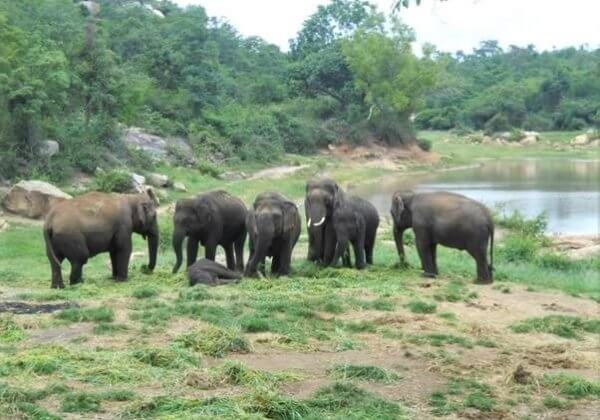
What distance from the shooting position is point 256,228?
50.0 ft

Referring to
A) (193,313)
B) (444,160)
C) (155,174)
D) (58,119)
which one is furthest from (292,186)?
(193,313)

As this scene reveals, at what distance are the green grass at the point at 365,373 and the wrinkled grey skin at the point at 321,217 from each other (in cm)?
721

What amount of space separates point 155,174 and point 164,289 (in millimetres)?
21851

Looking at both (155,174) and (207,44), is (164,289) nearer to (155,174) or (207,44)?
(155,174)

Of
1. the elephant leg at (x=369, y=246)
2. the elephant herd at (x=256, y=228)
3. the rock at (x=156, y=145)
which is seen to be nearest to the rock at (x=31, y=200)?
the elephant herd at (x=256, y=228)

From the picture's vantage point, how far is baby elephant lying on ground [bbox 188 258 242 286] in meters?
14.0

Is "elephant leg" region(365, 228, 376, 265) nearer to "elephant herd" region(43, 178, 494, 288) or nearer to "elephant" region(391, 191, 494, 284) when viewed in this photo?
"elephant herd" region(43, 178, 494, 288)

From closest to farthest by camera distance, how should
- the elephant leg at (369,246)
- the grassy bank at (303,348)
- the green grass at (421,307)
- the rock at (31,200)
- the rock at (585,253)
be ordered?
the grassy bank at (303,348), the green grass at (421,307), the elephant leg at (369,246), the rock at (585,253), the rock at (31,200)

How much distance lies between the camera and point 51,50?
3275cm

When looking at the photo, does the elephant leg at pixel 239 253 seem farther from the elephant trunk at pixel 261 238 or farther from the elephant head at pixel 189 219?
the elephant trunk at pixel 261 238

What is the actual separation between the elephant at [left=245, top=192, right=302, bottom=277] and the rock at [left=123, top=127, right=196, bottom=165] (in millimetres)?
23721

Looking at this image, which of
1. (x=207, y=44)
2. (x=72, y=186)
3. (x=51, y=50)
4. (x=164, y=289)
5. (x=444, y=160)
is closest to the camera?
(x=164, y=289)

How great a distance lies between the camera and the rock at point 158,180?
3359 cm

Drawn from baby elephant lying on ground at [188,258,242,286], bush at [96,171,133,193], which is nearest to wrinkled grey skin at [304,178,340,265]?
baby elephant lying on ground at [188,258,242,286]
